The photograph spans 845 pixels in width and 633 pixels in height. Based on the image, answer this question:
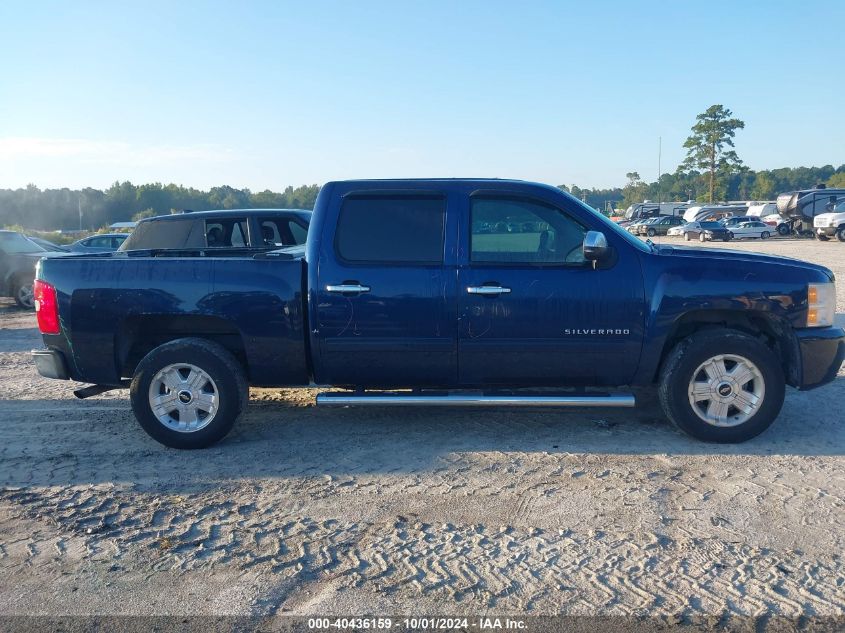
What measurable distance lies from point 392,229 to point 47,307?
8.66 ft

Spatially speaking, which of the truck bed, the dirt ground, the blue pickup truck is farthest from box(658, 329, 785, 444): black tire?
the truck bed

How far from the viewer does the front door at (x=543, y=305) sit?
522 centimetres

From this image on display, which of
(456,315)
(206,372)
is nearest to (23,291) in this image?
(206,372)

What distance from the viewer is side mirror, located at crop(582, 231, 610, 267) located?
5000 mm

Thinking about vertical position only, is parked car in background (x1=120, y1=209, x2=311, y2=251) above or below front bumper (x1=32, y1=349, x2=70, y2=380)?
above

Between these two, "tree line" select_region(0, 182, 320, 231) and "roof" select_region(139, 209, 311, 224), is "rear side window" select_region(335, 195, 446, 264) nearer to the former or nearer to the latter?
"roof" select_region(139, 209, 311, 224)

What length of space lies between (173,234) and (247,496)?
6.06 metres

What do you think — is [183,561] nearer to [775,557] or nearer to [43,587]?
[43,587]

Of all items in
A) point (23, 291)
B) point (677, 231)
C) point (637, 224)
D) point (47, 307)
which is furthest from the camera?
point (637, 224)

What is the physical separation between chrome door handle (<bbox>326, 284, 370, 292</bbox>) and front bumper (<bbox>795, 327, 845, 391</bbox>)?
3129 millimetres

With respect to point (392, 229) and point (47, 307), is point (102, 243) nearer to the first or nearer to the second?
point (47, 307)

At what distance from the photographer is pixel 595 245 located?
16.4ft

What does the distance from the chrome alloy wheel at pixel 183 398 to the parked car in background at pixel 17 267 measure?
10.3 metres

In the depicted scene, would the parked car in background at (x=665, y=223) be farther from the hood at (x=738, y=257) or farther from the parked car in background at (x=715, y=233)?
the hood at (x=738, y=257)
